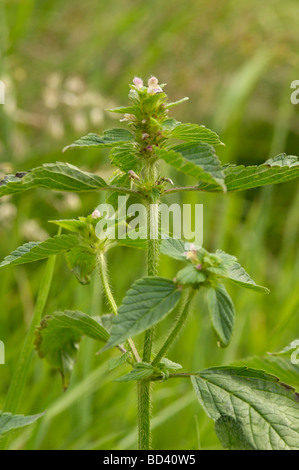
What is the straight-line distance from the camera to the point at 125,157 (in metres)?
0.56

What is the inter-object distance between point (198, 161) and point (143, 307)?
0.42ft

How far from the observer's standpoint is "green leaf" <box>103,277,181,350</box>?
1.42ft

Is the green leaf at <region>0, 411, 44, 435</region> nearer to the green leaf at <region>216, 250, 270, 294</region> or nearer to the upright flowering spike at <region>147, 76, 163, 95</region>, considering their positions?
the green leaf at <region>216, 250, 270, 294</region>

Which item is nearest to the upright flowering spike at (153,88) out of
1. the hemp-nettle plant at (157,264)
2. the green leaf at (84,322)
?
the hemp-nettle plant at (157,264)

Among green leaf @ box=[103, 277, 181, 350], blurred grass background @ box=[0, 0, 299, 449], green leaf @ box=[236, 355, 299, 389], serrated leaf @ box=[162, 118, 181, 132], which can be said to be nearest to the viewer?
green leaf @ box=[103, 277, 181, 350]

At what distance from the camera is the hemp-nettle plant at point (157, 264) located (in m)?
0.47

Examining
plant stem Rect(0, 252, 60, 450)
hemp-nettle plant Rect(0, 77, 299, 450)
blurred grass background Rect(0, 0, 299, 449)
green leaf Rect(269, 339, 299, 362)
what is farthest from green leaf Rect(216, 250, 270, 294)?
blurred grass background Rect(0, 0, 299, 449)

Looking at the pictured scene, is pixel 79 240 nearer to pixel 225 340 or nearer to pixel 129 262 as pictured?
pixel 225 340

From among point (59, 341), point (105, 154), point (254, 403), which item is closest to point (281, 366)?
point (254, 403)

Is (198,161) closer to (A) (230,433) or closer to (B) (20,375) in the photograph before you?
(A) (230,433)

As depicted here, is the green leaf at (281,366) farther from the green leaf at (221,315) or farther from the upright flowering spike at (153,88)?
the upright flowering spike at (153,88)

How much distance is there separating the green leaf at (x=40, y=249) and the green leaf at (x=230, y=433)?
214mm
